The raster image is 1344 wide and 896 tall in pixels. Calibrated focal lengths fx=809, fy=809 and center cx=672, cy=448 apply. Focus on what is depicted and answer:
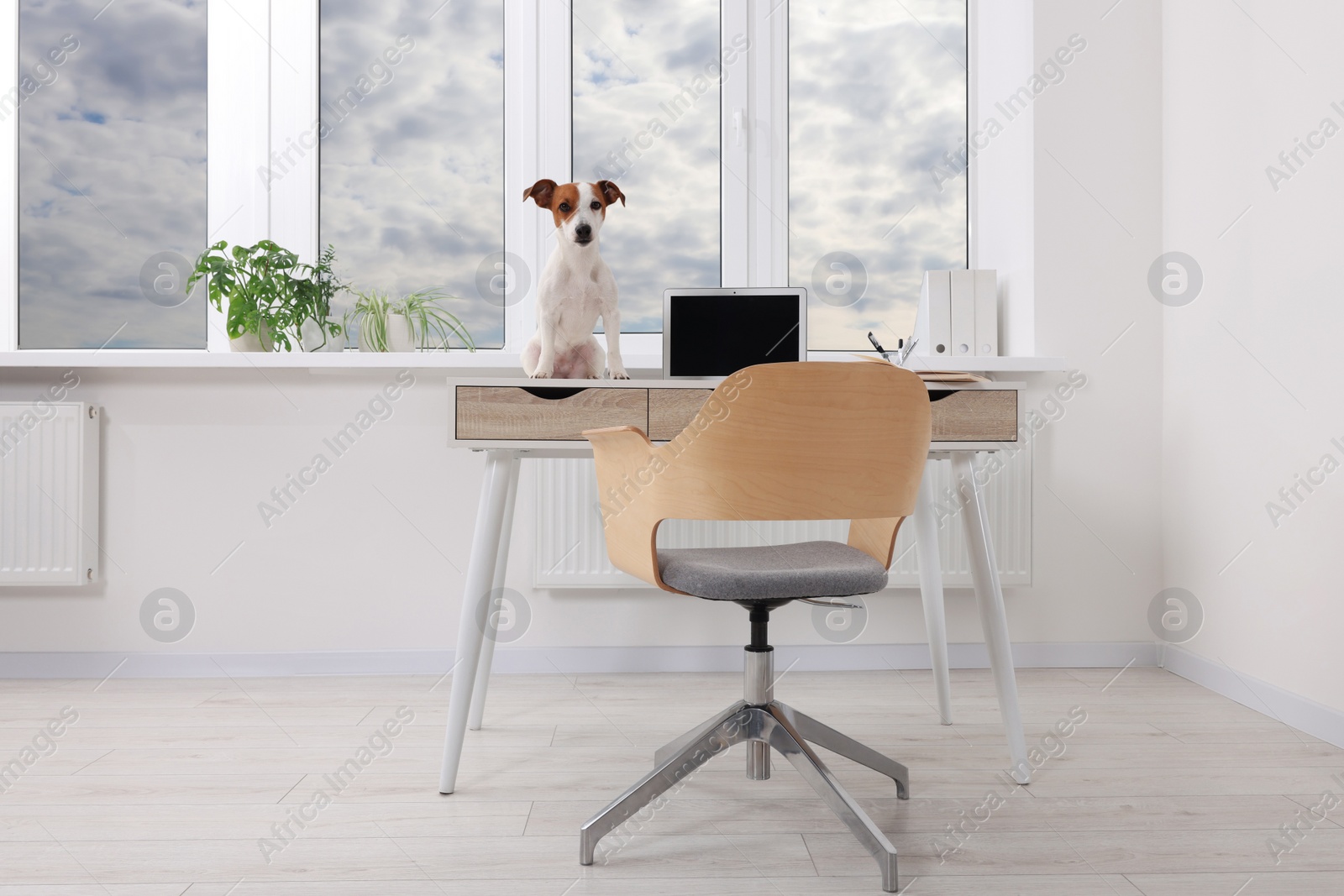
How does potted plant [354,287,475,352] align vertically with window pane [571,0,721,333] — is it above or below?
below

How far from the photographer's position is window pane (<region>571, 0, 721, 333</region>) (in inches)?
96.6

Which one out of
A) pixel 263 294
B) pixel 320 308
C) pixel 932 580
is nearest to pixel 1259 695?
pixel 932 580

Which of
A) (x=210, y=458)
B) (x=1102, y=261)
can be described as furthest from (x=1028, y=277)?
(x=210, y=458)

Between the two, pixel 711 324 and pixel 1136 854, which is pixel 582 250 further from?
pixel 1136 854

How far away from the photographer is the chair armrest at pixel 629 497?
1241 mm

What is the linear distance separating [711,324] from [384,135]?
51.9 inches

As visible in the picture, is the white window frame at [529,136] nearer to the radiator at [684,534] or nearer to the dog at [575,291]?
the radiator at [684,534]

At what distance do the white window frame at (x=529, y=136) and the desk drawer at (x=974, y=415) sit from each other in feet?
2.94

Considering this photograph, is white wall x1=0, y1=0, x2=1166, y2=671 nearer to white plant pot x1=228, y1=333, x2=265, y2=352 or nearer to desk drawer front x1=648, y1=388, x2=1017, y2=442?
white plant pot x1=228, y1=333, x2=265, y2=352

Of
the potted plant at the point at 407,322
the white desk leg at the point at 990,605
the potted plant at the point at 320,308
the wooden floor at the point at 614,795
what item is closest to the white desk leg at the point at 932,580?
the wooden floor at the point at 614,795

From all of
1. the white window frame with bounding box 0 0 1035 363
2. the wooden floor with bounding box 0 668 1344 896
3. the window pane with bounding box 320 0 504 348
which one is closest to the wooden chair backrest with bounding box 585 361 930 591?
the wooden floor with bounding box 0 668 1344 896

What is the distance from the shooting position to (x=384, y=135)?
2.45 meters

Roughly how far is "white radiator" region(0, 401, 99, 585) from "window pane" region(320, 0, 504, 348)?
2.81ft

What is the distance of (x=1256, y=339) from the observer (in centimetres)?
189
